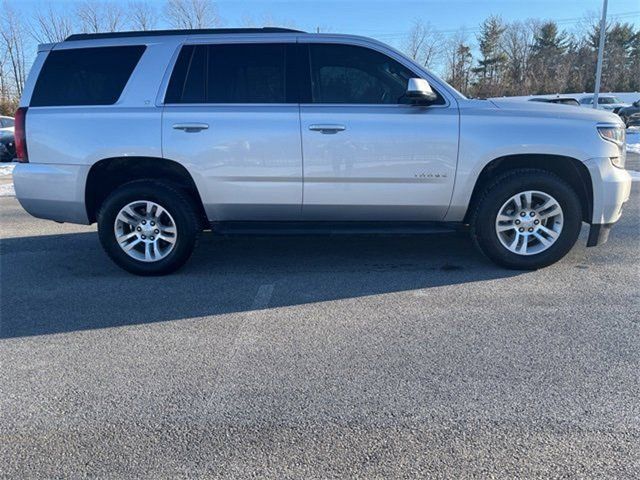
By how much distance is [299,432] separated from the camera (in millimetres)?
2656

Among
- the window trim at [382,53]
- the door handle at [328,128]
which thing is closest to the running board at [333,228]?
the door handle at [328,128]

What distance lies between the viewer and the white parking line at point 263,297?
4344 mm

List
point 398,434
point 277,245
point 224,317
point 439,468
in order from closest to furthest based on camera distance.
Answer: point 439,468 → point 398,434 → point 224,317 → point 277,245

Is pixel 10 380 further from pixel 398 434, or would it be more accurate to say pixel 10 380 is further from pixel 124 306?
pixel 398 434

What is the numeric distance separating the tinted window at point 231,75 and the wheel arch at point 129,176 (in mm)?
624

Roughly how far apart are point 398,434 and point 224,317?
192 cm

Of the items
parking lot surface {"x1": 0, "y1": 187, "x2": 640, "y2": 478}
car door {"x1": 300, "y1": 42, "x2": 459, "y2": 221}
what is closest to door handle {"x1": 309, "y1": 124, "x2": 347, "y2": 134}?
car door {"x1": 300, "y1": 42, "x2": 459, "y2": 221}

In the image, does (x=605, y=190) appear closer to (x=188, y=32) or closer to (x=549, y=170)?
(x=549, y=170)

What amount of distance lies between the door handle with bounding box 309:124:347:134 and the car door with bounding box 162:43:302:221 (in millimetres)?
162

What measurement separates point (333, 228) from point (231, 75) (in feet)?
5.61

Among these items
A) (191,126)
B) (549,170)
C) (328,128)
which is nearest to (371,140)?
(328,128)

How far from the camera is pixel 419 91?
4516 mm

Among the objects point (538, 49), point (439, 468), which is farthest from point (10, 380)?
point (538, 49)

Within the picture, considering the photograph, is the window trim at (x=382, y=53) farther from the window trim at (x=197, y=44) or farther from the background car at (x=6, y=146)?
the background car at (x=6, y=146)
